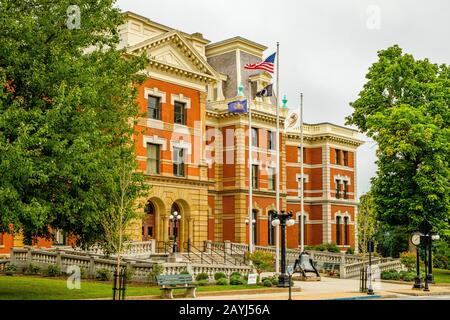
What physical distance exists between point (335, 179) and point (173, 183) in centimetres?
2773

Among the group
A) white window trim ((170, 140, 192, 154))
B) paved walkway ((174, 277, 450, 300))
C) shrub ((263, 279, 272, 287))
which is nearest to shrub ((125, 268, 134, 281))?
paved walkway ((174, 277, 450, 300))

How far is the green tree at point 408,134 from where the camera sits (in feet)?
143

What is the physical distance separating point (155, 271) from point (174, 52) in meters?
23.2

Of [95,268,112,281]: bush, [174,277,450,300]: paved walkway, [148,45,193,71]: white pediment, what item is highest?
[148,45,193,71]: white pediment

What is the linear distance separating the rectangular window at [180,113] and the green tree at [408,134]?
13.0 meters

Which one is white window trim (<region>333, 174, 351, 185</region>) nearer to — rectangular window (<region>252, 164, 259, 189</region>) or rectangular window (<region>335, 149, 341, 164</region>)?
rectangular window (<region>335, 149, 341, 164</region>)

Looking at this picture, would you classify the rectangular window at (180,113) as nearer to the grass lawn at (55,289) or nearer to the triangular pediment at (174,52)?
the triangular pediment at (174,52)

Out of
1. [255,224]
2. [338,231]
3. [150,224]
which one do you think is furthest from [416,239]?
[338,231]

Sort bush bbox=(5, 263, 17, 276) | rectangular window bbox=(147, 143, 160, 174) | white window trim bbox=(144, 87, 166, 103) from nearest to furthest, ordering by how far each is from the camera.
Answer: bush bbox=(5, 263, 17, 276)
white window trim bbox=(144, 87, 166, 103)
rectangular window bbox=(147, 143, 160, 174)

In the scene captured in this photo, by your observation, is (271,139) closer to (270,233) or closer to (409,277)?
(270,233)

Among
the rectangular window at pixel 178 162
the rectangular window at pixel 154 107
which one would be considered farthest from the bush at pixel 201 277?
the rectangular window at pixel 154 107

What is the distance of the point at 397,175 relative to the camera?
152 feet

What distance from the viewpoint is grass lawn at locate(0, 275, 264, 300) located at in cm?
2466

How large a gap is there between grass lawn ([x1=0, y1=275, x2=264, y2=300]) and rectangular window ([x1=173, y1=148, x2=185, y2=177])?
18.6 metres
